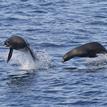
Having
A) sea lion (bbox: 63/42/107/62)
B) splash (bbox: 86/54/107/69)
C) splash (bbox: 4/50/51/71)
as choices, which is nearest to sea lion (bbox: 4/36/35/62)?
splash (bbox: 4/50/51/71)

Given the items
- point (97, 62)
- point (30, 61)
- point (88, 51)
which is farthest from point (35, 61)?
point (97, 62)

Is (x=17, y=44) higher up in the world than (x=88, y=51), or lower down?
higher up

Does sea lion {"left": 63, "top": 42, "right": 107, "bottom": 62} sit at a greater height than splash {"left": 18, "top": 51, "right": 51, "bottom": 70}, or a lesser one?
greater

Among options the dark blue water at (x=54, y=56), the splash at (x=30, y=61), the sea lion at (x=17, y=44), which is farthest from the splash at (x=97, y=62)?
the sea lion at (x=17, y=44)

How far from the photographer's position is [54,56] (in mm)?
28203

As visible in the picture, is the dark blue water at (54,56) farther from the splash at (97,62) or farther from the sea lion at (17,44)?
the sea lion at (17,44)

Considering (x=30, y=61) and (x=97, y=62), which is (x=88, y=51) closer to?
(x=97, y=62)

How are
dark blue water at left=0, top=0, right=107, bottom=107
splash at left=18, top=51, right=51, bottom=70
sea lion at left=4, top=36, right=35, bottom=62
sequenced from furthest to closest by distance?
sea lion at left=4, top=36, right=35, bottom=62
splash at left=18, top=51, right=51, bottom=70
dark blue water at left=0, top=0, right=107, bottom=107

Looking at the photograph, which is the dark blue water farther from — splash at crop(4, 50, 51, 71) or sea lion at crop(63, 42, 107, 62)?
sea lion at crop(63, 42, 107, 62)

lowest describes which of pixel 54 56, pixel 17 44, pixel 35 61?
pixel 54 56

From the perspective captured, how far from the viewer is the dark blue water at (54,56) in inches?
919

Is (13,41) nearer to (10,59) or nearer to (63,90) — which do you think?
(10,59)

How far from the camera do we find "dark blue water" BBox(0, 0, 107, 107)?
23.3m

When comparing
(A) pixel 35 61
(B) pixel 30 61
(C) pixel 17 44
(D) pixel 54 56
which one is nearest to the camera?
(A) pixel 35 61
